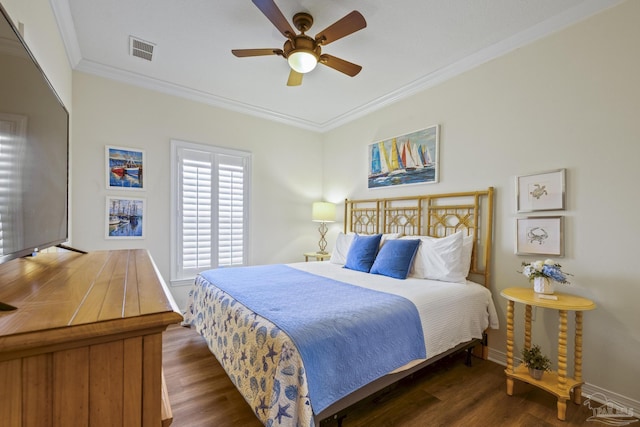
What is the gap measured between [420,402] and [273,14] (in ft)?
9.23

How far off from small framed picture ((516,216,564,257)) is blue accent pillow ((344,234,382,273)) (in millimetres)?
1309

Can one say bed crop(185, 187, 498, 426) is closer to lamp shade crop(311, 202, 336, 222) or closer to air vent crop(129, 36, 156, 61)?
lamp shade crop(311, 202, 336, 222)

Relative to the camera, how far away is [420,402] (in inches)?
76.7

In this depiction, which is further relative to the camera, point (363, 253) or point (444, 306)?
point (363, 253)

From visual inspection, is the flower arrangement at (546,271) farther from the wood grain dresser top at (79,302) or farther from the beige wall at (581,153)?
the wood grain dresser top at (79,302)

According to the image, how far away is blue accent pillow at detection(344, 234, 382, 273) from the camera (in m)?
3.05

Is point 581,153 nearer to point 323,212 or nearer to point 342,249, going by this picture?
point 342,249

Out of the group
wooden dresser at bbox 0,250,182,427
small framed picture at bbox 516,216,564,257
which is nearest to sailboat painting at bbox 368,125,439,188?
small framed picture at bbox 516,216,564,257

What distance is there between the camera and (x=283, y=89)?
3.46 m

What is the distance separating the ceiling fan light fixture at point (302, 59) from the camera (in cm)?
216

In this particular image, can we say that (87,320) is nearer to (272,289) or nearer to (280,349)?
(280,349)

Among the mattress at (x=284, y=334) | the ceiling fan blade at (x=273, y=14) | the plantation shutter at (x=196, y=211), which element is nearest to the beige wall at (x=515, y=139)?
the plantation shutter at (x=196, y=211)

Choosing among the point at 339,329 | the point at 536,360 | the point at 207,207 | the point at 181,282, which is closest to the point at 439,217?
the point at 536,360

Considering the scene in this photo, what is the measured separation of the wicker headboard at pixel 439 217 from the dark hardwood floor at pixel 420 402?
886 millimetres
